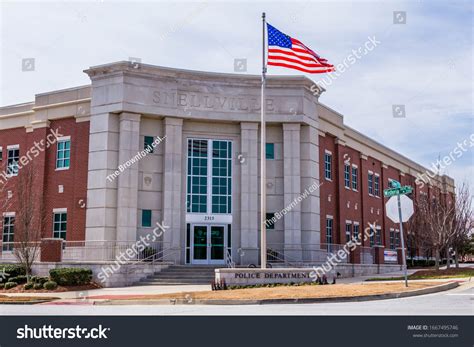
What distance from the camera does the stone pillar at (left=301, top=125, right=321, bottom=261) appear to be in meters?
34.8

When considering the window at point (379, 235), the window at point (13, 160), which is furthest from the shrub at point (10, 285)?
the window at point (379, 235)

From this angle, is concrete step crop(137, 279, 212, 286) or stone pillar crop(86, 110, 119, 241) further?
stone pillar crop(86, 110, 119, 241)

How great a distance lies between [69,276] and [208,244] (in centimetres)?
888

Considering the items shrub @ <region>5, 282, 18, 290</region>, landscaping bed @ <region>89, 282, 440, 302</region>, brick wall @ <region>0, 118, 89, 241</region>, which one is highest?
brick wall @ <region>0, 118, 89, 241</region>

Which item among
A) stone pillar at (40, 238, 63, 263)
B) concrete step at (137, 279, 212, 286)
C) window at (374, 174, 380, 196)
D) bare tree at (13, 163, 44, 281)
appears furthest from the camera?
window at (374, 174, 380, 196)

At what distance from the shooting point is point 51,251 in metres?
29.6

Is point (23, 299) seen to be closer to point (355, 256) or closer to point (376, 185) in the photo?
point (355, 256)

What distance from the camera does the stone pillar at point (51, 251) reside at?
1162 inches

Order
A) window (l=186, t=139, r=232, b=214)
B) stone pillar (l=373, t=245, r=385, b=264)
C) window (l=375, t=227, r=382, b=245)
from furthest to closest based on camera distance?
window (l=375, t=227, r=382, b=245), stone pillar (l=373, t=245, r=385, b=264), window (l=186, t=139, r=232, b=214)

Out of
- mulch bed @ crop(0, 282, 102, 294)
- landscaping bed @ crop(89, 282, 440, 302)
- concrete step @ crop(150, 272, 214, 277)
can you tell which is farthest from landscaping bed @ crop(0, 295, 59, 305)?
concrete step @ crop(150, 272, 214, 277)

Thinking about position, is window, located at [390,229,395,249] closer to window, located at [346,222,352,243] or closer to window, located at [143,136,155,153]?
window, located at [346,222,352,243]

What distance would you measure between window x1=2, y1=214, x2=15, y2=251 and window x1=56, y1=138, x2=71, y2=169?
439 centimetres

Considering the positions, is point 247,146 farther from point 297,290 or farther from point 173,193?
point 297,290
